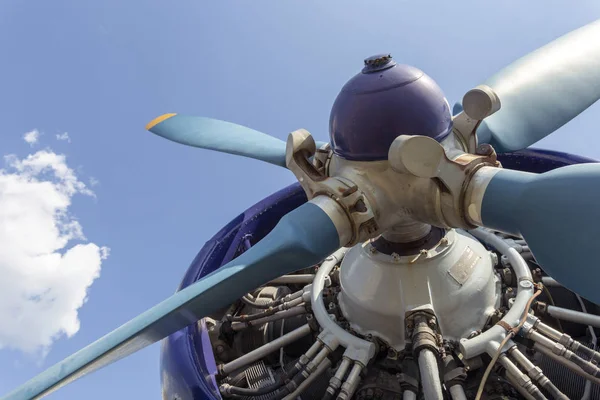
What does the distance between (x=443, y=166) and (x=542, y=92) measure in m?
2.25

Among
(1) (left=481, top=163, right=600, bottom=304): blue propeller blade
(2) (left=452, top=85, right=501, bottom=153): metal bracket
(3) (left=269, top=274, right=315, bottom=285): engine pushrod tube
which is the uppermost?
(2) (left=452, top=85, right=501, bottom=153): metal bracket

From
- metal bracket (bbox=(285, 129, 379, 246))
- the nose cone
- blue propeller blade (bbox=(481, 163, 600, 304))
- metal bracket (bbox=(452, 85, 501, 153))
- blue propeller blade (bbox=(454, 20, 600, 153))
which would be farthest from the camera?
blue propeller blade (bbox=(454, 20, 600, 153))

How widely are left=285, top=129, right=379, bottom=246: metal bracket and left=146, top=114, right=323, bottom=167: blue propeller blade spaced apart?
5.44 feet

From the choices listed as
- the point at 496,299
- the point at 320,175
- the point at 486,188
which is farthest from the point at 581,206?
the point at 496,299

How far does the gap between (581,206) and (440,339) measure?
6.76 feet

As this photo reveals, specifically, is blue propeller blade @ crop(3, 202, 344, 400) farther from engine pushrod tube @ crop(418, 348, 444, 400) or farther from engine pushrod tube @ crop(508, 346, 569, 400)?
engine pushrod tube @ crop(508, 346, 569, 400)

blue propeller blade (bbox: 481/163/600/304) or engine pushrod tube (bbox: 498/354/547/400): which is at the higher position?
blue propeller blade (bbox: 481/163/600/304)

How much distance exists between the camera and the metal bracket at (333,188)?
11.8 feet

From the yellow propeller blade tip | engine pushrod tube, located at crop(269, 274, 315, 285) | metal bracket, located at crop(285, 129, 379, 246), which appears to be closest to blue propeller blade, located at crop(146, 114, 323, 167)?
the yellow propeller blade tip

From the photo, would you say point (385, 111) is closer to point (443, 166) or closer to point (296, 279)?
point (443, 166)

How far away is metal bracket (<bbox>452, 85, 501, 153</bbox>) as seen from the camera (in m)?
3.87

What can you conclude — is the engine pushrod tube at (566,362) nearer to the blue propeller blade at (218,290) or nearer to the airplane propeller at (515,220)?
the airplane propeller at (515,220)

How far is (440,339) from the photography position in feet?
14.3

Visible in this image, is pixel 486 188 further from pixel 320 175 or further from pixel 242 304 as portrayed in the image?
pixel 242 304
